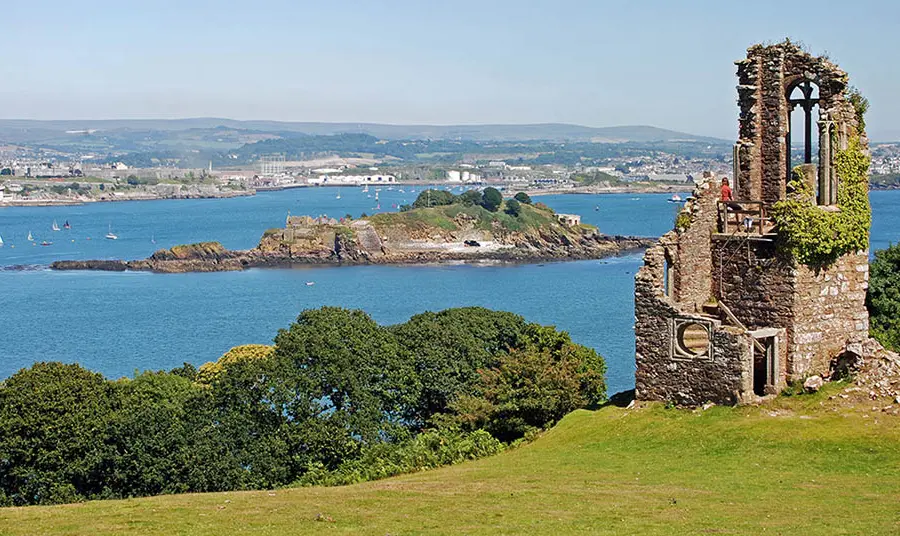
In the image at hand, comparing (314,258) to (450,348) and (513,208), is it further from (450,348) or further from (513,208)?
(450,348)

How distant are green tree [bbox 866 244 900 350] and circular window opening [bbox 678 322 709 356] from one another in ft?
34.3

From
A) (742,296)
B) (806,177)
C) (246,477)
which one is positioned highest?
(806,177)

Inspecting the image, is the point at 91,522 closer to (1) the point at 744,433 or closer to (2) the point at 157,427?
(1) the point at 744,433

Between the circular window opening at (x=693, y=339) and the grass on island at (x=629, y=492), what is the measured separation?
98 centimetres

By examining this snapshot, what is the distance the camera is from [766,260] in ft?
59.9

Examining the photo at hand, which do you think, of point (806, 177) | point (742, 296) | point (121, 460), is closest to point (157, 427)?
point (121, 460)

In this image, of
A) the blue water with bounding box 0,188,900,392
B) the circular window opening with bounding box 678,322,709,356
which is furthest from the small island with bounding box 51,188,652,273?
the circular window opening with bounding box 678,322,709,356

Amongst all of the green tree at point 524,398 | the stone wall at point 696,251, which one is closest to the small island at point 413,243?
the green tree at point 524,398

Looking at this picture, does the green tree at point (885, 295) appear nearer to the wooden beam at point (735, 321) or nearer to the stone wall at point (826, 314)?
the stone wall at point (826, 314)

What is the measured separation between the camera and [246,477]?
2378cm

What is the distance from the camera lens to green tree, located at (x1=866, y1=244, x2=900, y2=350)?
28.4m

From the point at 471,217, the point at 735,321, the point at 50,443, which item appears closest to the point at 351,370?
the point at 50,443

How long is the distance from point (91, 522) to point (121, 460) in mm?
11216

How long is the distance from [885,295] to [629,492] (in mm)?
17543
